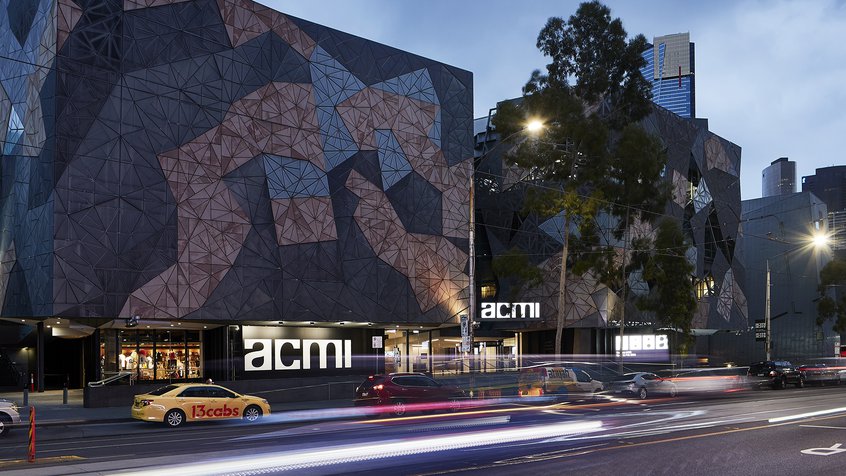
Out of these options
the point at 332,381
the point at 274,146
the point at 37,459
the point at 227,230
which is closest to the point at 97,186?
the point at 227,230

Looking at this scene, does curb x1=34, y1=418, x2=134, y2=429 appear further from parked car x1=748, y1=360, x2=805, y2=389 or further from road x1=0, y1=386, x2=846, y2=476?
parked car x1=748, y1=360, x2=805, y2=389

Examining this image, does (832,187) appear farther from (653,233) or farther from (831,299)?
(653,233)

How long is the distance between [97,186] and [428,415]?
17726 mm

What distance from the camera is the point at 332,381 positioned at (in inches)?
1516

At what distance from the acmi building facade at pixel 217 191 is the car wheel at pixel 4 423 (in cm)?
1100

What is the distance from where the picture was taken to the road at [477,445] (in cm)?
1412

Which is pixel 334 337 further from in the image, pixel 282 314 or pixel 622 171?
pixel 622 171

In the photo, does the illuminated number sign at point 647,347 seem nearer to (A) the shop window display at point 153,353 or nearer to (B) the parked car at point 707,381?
(B) the parked car at point 707,381

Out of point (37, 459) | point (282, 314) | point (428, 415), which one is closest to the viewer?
point (37, 459)

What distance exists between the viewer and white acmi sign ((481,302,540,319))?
55.6m

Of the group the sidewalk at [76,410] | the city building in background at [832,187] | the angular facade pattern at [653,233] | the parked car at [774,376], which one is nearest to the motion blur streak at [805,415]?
the sidewalk at [76,410]

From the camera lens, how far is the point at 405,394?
2873cm

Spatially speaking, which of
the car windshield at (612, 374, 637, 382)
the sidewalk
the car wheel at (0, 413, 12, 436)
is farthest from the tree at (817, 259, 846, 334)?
the car wheel at (0, 413, 12, 436)

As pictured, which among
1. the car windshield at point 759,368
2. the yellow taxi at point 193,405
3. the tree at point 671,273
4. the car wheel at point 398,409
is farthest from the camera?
the car windshield at point 759,368
